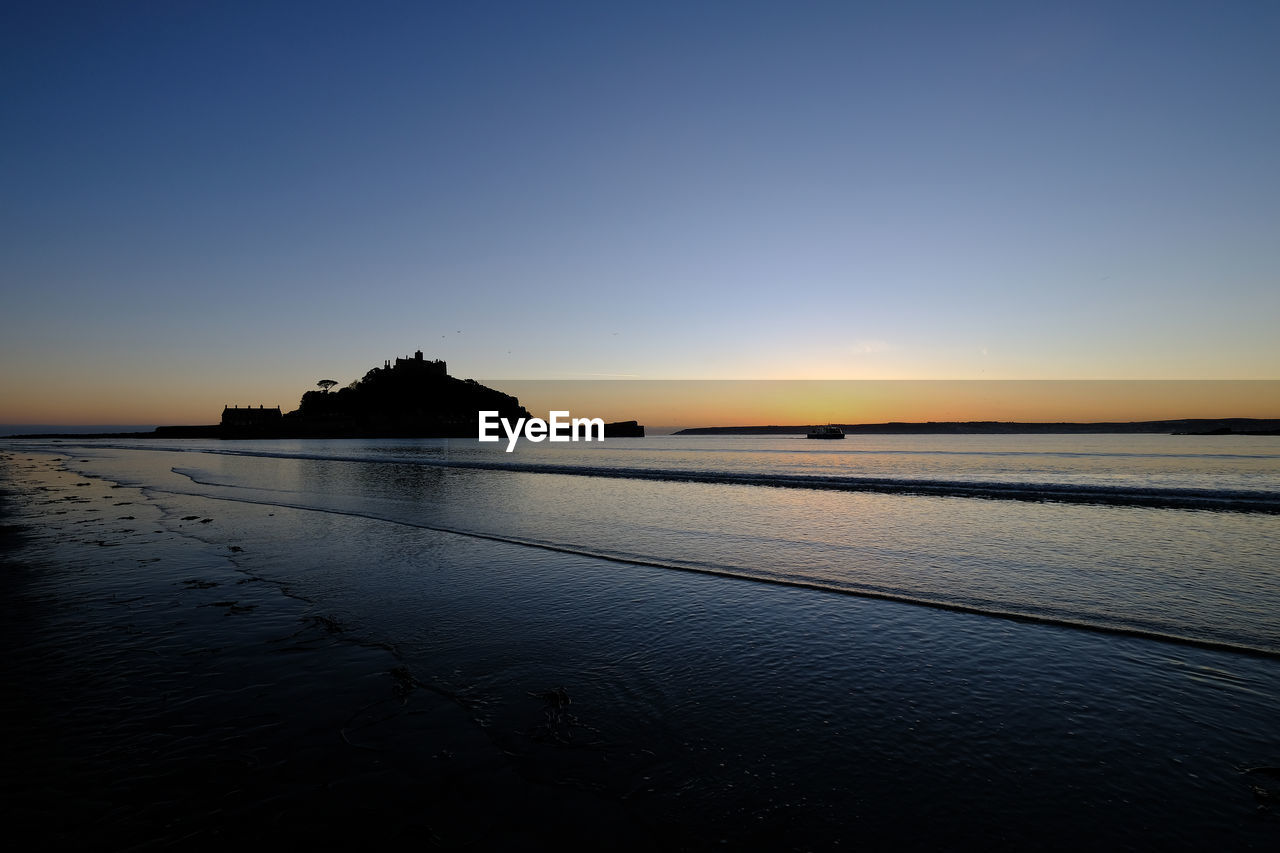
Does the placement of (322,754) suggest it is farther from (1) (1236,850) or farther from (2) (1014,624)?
(2) (1014,624)

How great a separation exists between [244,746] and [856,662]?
19.8 ft

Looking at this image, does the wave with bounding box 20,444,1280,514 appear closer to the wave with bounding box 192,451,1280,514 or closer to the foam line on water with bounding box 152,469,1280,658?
the wave with bounding box 192,451,1280,514

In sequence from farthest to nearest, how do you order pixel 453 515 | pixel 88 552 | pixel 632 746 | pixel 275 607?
pixel 453 515 < pixel 88 552 < pixel 275 607 < pixel 632 746

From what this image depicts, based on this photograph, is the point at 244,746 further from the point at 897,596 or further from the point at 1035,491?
the point at 1035,491

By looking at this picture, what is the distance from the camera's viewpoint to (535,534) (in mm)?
15875

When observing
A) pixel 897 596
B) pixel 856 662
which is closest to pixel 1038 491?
pixel 897 596

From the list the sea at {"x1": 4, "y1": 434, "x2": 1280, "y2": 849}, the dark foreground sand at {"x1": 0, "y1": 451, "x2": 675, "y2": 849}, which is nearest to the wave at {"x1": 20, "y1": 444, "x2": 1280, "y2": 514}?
the sea at {"x1": 4, "y1": 434, "x2": 1280, "y2": 849}

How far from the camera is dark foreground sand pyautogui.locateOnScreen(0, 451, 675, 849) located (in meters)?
3.68

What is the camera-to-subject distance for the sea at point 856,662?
407 centimetres

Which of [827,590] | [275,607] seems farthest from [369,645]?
[827,590]

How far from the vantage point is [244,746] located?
183 inches

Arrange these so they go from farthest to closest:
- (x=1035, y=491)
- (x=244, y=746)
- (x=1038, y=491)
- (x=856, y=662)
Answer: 1. (x=1035, y=491)
2. (x=1038, y=491)
3. (x=856, y=662)
4. (x=244, y=746)

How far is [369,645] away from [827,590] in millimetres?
7161

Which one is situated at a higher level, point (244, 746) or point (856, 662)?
point (244, 746)
